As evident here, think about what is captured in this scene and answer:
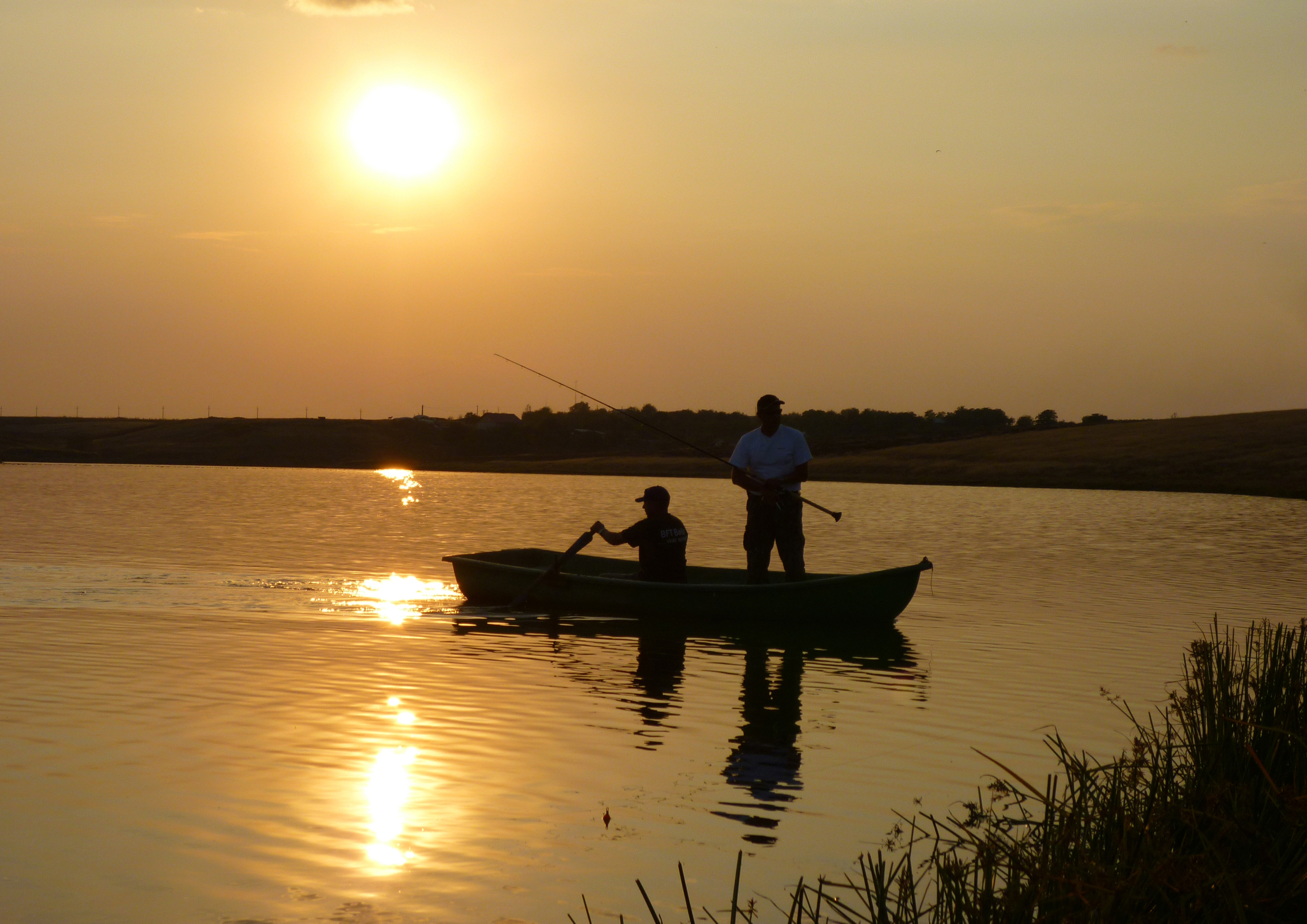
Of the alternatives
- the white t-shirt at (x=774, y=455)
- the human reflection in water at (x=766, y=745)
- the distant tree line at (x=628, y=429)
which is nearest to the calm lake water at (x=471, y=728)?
the human reflection in water at (x=766, y=745)

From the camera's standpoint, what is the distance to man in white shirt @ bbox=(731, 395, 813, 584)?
43.9 ft

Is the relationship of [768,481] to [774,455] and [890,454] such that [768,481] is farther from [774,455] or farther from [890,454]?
[890,454]

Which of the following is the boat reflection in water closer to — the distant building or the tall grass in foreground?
the tall grass in foreground

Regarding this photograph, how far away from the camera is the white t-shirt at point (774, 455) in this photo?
44.1ft

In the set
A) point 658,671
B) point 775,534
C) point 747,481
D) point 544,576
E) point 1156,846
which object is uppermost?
point 747,481

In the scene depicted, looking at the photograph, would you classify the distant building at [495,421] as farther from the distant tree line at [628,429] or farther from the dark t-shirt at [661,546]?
the dark t-shirt at [661,546]

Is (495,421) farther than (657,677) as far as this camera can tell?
Yes

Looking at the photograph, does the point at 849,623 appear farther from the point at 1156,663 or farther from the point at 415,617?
the point at 415,617

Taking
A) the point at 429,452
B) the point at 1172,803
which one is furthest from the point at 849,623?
the point at 429,452

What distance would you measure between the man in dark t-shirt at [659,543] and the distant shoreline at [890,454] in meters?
35.1

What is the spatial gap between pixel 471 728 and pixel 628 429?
10245 centimetres

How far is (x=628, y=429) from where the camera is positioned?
11056 centimetres

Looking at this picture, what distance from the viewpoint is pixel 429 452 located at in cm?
9981

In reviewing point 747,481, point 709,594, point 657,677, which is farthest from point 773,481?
point 657,677
